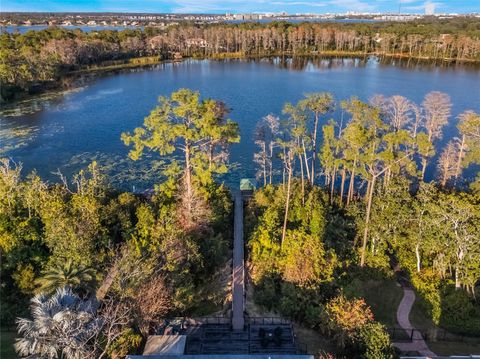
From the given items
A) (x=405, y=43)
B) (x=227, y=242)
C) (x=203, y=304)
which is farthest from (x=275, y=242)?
(x=405, y=43)

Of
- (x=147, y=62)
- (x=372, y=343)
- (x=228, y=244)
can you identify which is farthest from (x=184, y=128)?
(x=147, y=62)

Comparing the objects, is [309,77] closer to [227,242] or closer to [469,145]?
[469,145]

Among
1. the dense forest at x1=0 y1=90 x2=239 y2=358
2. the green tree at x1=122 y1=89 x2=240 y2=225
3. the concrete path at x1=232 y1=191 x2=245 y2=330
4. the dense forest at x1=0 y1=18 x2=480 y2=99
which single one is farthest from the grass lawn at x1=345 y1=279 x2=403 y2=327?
the dense forest at x1=0 y1=18 x2=480 y2=99

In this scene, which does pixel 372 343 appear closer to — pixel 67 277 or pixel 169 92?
pixel 67 277

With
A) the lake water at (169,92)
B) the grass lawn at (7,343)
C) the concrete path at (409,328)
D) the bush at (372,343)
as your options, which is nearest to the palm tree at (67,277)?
the grass lawn at (7,343)

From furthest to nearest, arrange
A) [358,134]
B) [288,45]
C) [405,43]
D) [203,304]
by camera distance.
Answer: [288,45], [405,43], [358,134], [203,304]
